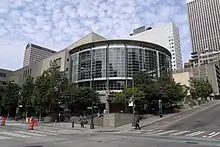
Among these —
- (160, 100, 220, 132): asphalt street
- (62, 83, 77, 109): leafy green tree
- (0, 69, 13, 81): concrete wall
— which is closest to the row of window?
(62, 83, 77, 109): leafy green tree

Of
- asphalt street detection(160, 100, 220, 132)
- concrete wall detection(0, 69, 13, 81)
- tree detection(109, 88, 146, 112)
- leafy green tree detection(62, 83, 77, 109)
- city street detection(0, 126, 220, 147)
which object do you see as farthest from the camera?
concrete wall detection(0, 69, 13, 81)

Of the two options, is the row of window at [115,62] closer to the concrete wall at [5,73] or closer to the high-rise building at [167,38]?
the concrete wall at [5,73]

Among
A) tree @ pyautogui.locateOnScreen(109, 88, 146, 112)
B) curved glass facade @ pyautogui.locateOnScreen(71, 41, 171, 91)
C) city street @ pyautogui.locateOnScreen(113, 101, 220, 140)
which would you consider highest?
curved glass facade @ pyautogui.locateOnScreen(71, 41, 171, 91)

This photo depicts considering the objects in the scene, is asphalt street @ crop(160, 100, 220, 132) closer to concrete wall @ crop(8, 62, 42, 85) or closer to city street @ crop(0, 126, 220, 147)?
city street @ crop(0, 126, 220, 147)

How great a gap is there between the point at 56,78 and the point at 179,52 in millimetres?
148256

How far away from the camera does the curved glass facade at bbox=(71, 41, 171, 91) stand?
66812 mm

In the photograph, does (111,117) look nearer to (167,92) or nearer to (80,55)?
(167,92)

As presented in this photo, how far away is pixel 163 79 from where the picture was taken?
4597cm

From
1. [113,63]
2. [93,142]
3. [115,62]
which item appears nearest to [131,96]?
[93,142]

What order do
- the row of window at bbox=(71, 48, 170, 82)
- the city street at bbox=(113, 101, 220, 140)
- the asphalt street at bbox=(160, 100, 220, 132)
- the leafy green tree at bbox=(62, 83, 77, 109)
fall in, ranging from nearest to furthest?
the city street at bbox=(113, 101, 220, 140) < the asphalt street at bbox=(160, 100, 220, 132) < the leafy green tree at bbox=(62, 83, 77, 109) < the row of window at bbox=(71, 48, 170, 82)

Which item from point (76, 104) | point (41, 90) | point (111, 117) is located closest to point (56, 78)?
point (41, 90)

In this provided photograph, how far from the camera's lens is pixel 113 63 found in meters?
68.1

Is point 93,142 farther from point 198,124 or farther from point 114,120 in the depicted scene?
point 198,124

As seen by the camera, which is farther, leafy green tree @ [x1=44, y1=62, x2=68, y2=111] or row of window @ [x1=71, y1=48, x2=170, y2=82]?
row of window @ [x1=71, y1=48, x2=170, y2=82]
